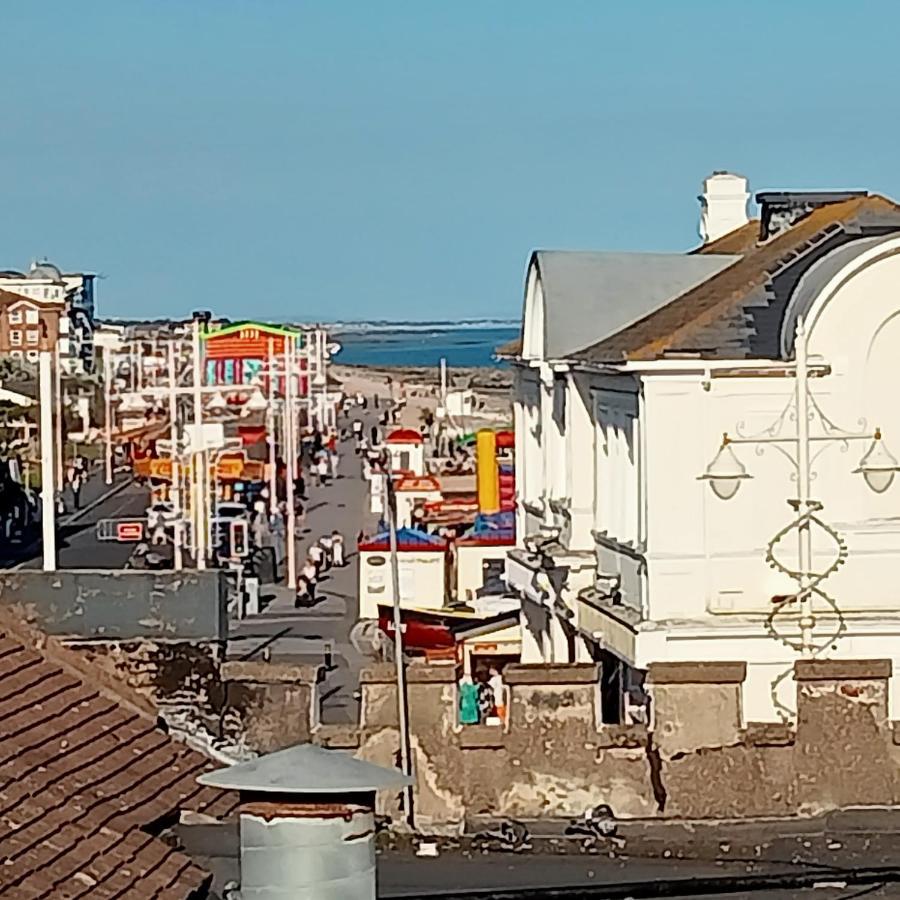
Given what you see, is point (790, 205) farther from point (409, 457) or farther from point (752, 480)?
point (409, 457)

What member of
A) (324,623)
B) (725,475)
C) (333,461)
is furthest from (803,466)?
(333,461)

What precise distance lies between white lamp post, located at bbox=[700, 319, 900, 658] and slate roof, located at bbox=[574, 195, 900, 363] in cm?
83

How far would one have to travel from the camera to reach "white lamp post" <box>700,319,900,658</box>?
19.8 m

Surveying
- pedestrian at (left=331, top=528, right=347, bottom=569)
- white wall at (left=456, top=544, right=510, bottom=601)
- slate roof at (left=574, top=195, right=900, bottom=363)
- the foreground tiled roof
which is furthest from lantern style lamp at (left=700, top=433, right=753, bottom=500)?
pedestrian at (left=331, top=528, right=347, bottom=569)

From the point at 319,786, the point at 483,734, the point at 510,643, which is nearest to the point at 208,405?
the point at 510,643

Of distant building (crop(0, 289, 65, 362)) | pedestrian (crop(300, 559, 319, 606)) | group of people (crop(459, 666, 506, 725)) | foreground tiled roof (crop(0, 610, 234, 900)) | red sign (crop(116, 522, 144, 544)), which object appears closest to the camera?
foreground tiled roof (crop(0, 610, 234, 900))

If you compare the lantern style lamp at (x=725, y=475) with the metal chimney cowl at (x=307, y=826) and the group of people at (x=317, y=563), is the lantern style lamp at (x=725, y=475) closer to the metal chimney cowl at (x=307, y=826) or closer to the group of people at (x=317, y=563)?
the metal chimney cowl at (x=307, y=826)

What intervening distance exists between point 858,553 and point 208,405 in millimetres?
36431

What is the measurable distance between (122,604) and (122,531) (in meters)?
48.0

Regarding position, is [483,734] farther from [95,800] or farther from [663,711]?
→ [95,800]

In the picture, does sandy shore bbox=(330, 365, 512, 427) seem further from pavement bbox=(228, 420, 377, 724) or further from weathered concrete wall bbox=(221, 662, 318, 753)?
weathered concrete wall bbox=(221, 662, 318, 753)

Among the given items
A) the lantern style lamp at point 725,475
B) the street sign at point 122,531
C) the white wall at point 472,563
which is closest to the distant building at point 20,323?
the street sign at point 122,531

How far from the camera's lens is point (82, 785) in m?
10.3

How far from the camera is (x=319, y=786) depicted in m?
7.11
